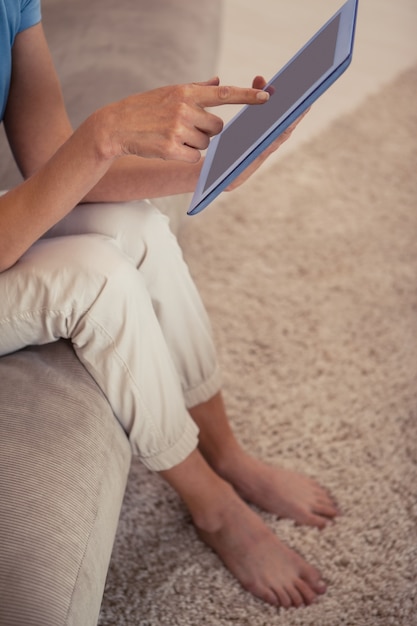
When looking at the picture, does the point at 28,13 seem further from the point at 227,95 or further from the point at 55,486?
the point at 55,486

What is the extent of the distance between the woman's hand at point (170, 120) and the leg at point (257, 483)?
48cm

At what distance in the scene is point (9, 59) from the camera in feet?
3.45

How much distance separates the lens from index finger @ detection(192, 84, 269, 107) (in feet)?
2.64

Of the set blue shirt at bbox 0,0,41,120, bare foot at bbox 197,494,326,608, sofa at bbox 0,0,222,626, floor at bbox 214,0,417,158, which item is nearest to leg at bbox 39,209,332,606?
bare foot at bbox 197,494,326,608

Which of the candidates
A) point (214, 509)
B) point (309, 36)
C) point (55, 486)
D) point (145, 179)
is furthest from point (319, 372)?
point (309, 36)

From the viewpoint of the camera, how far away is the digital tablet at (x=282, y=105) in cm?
74

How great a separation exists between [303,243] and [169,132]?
1014mm

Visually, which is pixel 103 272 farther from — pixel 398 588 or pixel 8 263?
pixel 398 588

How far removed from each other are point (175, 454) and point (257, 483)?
0.23m

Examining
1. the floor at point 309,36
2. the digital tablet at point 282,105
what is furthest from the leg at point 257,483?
the floor at point 309,36

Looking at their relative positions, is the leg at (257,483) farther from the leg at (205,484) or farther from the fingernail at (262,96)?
the fingernail at (262,96)

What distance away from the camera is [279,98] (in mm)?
817

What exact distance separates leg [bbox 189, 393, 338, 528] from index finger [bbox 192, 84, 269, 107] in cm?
51

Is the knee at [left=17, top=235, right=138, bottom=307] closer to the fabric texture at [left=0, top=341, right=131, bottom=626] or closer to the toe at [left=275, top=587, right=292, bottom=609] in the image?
the fabric texture at [left=0, top=341, right=131, bottom=626]
